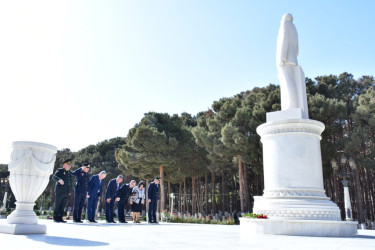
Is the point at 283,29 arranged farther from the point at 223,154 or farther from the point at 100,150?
the point at 100,150

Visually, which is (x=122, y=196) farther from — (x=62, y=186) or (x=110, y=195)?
(x=62, y=186)

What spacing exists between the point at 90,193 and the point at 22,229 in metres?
5.32

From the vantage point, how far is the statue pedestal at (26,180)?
595 centimetres

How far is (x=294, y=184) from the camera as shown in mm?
8828

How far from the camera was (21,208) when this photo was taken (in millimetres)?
6035

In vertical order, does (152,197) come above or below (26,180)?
below

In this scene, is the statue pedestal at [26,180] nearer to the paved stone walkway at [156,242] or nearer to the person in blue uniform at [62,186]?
the paved stone walkway at [156,242]

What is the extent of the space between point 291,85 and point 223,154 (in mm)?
14086

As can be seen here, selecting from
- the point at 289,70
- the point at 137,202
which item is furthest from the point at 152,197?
the point at 289,70

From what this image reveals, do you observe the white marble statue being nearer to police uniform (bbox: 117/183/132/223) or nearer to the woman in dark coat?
the woman in dark coat

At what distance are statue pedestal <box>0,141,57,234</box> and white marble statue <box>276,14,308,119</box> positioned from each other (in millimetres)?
7881

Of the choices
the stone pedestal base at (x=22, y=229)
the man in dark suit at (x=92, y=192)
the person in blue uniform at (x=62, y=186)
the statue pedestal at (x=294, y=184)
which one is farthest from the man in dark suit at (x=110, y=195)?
the stone pedestal base at (x=22, y=229)

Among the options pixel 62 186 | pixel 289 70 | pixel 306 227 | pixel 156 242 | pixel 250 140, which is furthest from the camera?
pixel 250 140

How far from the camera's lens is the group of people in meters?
9.27
